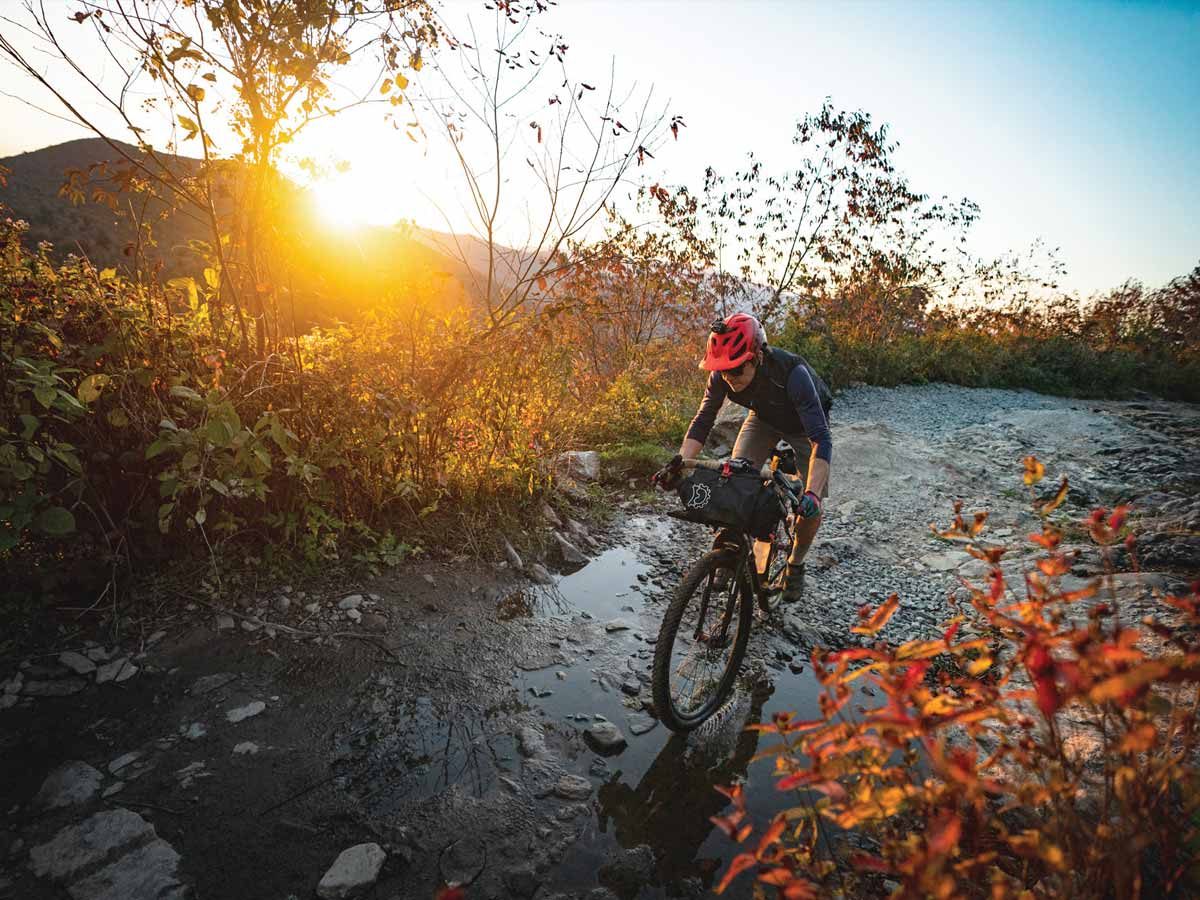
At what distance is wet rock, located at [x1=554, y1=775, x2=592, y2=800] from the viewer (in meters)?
2.56

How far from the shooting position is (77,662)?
2.84 metres

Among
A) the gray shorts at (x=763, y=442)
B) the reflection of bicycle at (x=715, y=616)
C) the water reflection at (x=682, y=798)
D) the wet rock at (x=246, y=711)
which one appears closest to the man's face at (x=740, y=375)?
the gray shorts at (x=763, y=442)

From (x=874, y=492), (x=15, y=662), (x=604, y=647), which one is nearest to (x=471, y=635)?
(x=604, y=647)

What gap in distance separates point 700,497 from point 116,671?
128 inches

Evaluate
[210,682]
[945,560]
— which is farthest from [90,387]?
[945,560]

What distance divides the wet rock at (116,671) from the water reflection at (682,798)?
102 inches

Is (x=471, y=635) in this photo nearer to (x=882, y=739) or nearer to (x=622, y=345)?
(x=882, y=739)

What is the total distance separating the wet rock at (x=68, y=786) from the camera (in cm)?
219

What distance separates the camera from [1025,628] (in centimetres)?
115

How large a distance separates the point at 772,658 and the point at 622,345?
28.0 feet

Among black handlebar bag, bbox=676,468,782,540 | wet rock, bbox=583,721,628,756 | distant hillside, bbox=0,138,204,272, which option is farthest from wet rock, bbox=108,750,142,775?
distant hillside, bbox=0,138,204,272

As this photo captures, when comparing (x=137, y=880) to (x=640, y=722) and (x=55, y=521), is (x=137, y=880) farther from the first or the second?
(x=640, y=722)

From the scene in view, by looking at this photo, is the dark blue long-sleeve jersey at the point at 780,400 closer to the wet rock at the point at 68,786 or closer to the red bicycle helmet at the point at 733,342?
the red bicycle helmet at the point at 733,342

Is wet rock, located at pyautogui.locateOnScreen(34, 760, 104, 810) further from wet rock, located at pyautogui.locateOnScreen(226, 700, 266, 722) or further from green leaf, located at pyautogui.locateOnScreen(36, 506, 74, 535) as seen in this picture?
green leaf, located at pyautogui.locateOnScreen(36, 506, 74, 535)
